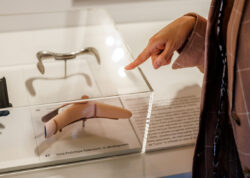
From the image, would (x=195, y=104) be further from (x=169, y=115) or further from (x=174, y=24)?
(x=174, y=24)

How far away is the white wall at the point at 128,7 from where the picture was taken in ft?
4.04

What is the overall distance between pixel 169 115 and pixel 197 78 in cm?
22

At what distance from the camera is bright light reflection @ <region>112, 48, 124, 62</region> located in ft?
3.19

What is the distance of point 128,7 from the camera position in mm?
1346

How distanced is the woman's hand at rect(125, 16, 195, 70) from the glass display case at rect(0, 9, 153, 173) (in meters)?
0.05

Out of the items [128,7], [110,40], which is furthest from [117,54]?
[128,7]

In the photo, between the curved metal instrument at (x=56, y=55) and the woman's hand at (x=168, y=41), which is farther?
the curved metal instrument at (x=56, y=55)

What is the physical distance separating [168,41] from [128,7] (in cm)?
52

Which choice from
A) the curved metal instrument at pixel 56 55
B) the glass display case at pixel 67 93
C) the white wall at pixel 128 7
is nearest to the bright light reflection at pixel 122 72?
the glass display case at pixel 67 93

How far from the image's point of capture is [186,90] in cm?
107

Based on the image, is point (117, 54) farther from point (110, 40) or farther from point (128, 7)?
point (128, 7)

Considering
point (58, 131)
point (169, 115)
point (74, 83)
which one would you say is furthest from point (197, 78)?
point (58, 131)

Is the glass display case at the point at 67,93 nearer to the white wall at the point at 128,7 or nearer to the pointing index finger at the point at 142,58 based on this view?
the pointing index finger at the point at 142,58

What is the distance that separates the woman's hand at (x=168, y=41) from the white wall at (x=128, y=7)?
1.58ft
